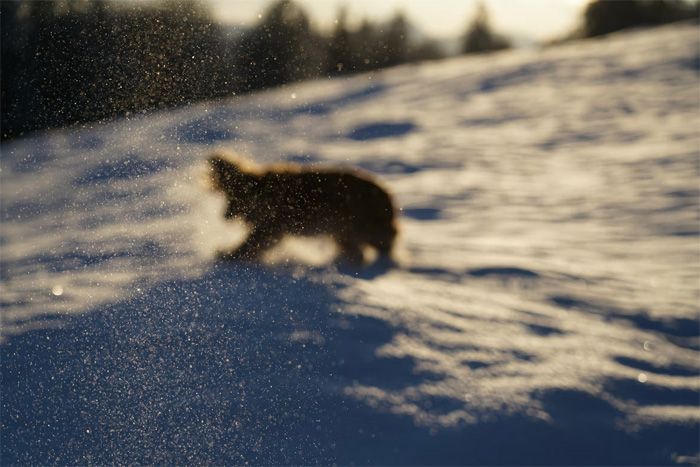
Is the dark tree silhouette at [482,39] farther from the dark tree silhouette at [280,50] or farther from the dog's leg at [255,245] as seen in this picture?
the dog's leg at [255,245]

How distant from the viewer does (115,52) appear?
0.94m

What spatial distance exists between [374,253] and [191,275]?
1446 mm

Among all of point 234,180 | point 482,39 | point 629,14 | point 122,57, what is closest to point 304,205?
point 234,180

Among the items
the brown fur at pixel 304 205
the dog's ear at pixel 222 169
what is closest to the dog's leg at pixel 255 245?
the brown fur at pixel 304 205

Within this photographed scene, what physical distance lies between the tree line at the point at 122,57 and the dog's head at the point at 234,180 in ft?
0.99

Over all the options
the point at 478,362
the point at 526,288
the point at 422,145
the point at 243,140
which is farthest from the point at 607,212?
the point at 243,140

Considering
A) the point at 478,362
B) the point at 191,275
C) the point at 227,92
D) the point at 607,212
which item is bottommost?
the point at 607,212

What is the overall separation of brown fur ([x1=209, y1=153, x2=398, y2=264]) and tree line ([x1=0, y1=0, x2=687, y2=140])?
338 millimetres

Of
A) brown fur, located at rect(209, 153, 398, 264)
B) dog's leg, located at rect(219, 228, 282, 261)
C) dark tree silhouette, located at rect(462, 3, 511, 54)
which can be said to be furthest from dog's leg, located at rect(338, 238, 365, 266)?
dark tree silhouette, located at rect(462, 3, 511, 54)

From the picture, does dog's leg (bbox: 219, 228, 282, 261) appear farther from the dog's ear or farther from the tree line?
the tree line

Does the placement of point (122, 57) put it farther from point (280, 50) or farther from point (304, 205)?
point (304, 205)

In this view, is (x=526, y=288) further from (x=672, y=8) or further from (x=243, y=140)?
(x=672, y=8)

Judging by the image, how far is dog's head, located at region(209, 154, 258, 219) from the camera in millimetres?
1345

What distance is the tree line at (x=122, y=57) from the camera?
0.94 metres
